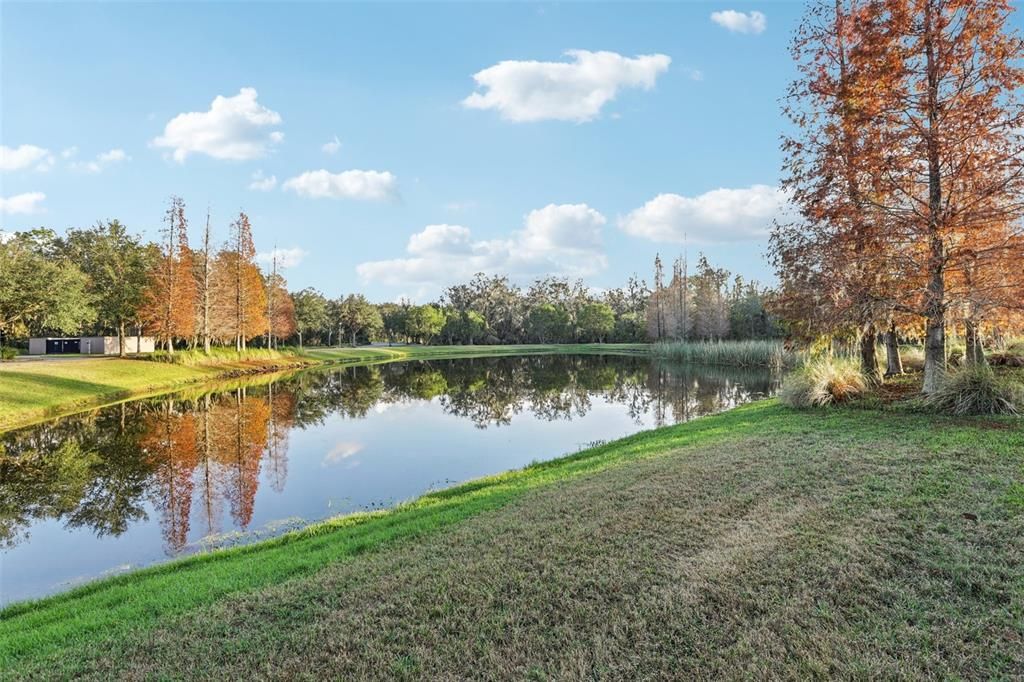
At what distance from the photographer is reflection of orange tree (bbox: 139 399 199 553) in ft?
28.4

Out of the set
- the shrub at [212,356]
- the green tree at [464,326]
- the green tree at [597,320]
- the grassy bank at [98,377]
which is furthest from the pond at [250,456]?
the green tree at [464,326]

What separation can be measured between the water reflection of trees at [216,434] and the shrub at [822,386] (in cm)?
519

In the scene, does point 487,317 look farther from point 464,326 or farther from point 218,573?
point 218,573

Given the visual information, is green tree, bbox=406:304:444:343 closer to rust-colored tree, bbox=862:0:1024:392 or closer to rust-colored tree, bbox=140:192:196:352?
rust-colored tree, bbox=140:192:196:352

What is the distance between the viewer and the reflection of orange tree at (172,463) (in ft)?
28.4

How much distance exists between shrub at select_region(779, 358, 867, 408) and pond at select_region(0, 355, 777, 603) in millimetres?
4847

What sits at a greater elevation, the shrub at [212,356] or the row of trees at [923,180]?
the row of trees at [923,180]

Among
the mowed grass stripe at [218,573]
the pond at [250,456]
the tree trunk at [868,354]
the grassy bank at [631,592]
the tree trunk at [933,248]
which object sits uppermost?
the tree trunk at [933,248]

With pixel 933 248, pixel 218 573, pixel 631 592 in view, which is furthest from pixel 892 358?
pixel 218 573

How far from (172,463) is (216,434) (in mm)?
3454

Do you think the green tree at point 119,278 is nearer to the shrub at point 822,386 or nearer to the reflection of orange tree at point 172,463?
the reflection of orange tree at point 172,463

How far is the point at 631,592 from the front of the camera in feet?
12.4

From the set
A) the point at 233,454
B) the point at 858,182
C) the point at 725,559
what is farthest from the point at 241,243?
the point at 725,559

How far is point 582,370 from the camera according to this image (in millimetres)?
38438
